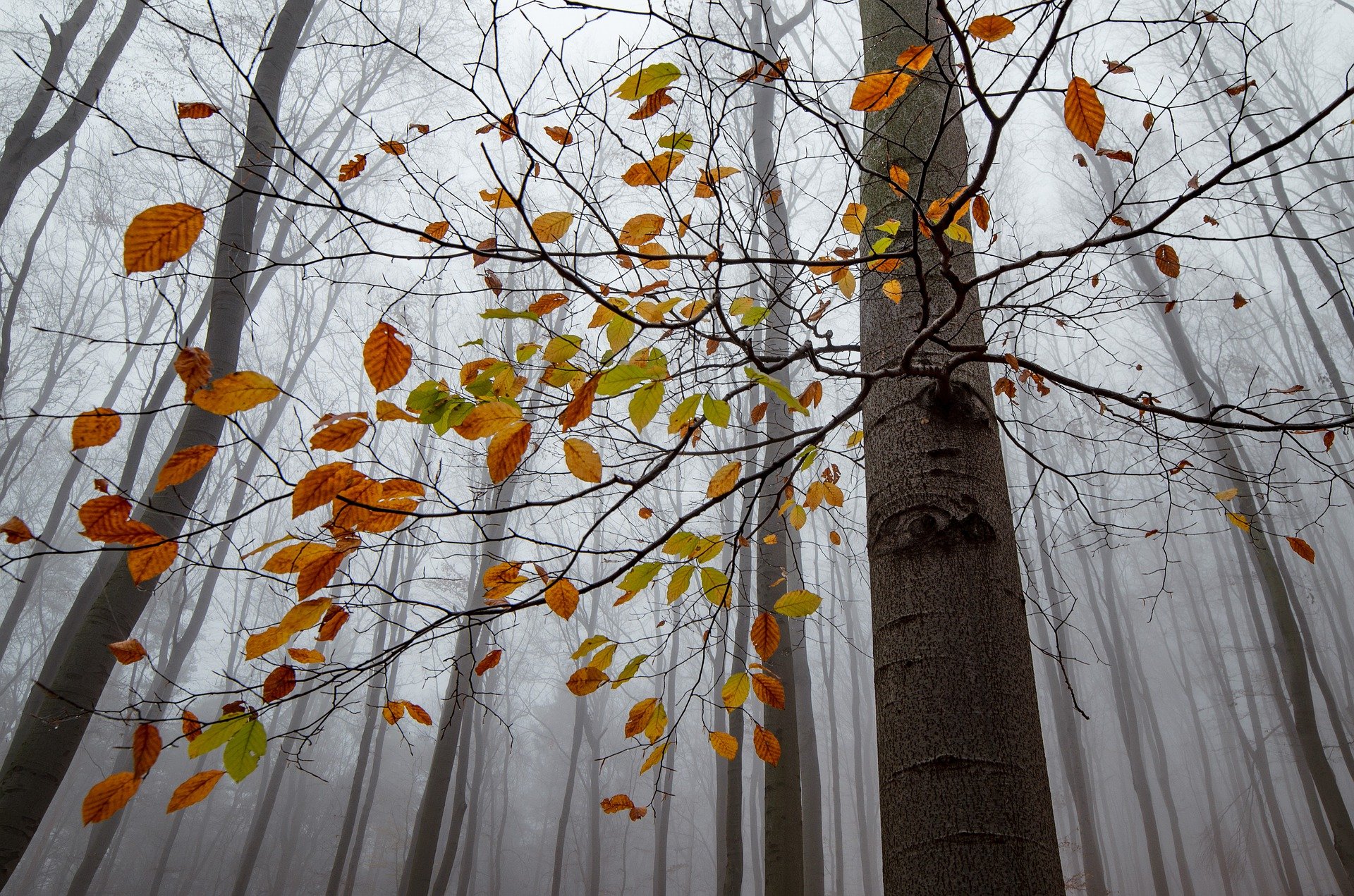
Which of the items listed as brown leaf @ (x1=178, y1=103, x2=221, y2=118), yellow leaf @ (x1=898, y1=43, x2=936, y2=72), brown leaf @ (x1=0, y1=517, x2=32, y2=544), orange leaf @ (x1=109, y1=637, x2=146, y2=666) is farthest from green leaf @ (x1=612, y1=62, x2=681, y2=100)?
orange leaf @ (x1=109, y1=637, x2=146, y2=666)

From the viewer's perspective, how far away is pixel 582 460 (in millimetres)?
1166

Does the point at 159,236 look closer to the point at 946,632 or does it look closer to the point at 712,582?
the point at 712,582

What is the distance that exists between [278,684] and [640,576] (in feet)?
2.46

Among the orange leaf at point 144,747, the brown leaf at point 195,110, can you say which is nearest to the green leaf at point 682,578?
the orange leaf at point 144,747

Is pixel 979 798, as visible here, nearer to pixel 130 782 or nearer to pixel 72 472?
pixel 130 782

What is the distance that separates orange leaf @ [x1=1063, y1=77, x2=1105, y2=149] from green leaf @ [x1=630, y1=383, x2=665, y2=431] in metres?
0.71

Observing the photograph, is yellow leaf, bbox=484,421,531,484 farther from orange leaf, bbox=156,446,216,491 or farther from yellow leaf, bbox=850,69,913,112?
yellow leaf, bbox=850,69,913,112

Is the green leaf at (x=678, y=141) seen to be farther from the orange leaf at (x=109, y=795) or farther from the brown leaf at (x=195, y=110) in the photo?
the orange leaf at (x=109, y=795)

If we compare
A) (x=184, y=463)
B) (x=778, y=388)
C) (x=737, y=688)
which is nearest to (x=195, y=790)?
(x=184, y=463)

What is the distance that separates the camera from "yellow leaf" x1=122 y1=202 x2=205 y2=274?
0.99 meters

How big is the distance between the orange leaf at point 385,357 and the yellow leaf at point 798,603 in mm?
893

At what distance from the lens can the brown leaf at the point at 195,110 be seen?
4.96 ft

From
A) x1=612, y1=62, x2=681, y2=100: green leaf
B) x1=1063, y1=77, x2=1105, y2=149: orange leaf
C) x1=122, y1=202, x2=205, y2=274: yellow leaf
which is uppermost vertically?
x1=612, y1=62, x2=681, y2=100: green leaf

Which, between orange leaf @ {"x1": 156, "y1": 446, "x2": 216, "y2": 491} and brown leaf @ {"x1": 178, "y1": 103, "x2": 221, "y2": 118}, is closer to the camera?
orange leaf @ {"x1": 156, "y1": 446, "x2": 216, "y2": 491}
